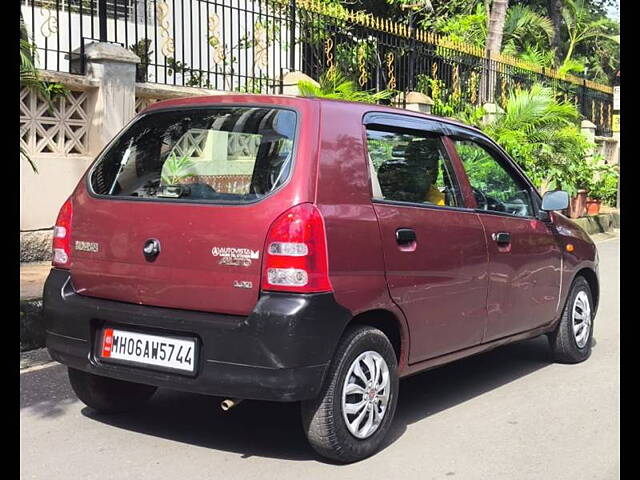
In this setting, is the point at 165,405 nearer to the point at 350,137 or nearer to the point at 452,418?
the point at 452,418

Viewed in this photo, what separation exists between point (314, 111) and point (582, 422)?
7.96ft

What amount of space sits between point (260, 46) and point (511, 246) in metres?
6.86

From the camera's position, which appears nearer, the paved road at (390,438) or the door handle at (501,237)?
the paved road at (390,438)

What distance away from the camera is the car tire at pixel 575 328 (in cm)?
629

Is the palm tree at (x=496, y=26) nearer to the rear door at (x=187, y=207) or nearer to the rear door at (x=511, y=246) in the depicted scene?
the rear door at (x=511, y=246)

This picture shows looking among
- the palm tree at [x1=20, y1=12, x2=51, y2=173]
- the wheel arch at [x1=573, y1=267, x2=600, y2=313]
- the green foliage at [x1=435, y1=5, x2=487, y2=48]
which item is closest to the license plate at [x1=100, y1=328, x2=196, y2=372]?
the wheel arch at [x1=573, y1=267, x2=600, y2=313]

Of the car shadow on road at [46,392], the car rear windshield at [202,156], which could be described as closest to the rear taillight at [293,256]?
the car rear windshield at [202,156]

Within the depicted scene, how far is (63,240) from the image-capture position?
452 centimetres

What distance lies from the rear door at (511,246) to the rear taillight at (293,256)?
166 cm

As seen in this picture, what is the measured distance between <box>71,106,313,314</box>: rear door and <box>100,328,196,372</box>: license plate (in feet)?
0.56

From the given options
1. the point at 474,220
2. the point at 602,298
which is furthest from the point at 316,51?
the point at 474,220

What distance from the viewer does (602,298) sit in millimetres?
9625

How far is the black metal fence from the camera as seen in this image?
9898 mm
